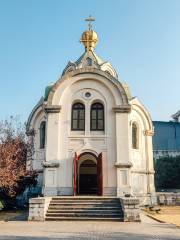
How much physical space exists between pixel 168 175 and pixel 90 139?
57.3 ft

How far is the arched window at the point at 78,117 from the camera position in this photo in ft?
67.8

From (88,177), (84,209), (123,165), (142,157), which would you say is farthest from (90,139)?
(88,177)

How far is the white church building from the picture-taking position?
19391 millimetres

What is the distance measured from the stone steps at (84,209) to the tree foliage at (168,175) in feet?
63.3

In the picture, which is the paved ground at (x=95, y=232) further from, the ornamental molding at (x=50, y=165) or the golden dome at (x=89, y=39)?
the golden dome at (x=89, y=39)

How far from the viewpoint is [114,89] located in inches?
825

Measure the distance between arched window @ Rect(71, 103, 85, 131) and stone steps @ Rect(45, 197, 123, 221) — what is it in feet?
16.3

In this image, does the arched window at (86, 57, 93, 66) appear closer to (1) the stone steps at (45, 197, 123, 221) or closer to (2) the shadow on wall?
(1) the stone steps at (45, 197, 123, 221)

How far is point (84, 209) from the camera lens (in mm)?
16094

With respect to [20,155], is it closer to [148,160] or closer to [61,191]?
[61,191]

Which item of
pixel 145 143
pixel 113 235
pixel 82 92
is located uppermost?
pixel 82 92

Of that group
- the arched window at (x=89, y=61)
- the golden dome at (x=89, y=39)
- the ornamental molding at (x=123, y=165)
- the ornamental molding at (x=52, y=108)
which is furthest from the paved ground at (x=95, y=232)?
the golden dome at (x=89, y=39)

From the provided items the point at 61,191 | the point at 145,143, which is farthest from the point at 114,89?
the point at 61,191

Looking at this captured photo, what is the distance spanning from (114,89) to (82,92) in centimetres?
208
